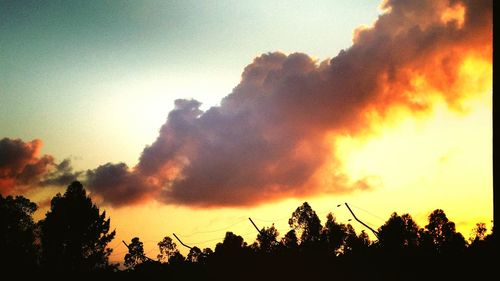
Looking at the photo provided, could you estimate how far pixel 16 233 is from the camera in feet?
182

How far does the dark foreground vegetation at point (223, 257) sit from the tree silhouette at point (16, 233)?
113mm

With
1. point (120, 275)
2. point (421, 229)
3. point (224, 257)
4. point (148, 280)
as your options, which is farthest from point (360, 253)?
point (421, 229)

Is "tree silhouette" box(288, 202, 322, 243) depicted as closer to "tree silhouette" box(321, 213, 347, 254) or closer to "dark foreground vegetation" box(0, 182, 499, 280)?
"tree silhouette" box(321, 213, 347, 254)

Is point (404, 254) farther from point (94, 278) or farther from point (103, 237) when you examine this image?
point (103, 237)

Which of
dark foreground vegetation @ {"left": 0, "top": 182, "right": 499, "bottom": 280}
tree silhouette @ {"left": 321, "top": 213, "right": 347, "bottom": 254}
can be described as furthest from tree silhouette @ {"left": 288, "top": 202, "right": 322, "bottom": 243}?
dark foreground vegetation @ {"left": 0, "top": 182, "right": 499, "bottom": 280}

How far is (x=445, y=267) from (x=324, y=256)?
32.4 ft

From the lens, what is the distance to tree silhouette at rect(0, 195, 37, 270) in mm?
43125

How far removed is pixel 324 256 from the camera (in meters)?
31.5

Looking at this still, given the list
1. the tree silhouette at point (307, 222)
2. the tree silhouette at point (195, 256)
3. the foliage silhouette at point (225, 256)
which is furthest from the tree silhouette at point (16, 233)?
the tree silhouette at point (307, 222)

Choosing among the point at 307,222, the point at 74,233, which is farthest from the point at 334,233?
the point at 74,233

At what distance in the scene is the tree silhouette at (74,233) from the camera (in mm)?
50656

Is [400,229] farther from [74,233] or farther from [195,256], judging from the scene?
[74,233]

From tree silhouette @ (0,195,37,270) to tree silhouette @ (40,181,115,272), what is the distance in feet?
10.5

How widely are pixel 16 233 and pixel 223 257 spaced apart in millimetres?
41297
